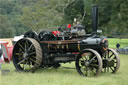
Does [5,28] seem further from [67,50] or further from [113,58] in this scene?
[113,58]

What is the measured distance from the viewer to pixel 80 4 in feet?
101

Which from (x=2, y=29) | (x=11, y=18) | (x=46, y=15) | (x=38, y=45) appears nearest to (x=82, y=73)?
(x=38, y=45)

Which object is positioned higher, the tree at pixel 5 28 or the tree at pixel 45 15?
the tree at pixel 45 15

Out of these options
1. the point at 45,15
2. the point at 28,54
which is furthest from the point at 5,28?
the point at 28,54

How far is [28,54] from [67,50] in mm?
1448

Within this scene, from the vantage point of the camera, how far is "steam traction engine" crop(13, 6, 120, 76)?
8.36 m

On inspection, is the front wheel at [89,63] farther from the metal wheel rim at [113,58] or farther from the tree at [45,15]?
the tree at [45,15]

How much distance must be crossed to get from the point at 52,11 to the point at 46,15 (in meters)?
0.86

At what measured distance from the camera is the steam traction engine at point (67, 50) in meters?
8.36

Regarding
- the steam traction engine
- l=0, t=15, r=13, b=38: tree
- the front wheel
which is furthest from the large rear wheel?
l=0, t=15, r=13, b=38: tree

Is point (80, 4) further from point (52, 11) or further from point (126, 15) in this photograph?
point (126, 15)

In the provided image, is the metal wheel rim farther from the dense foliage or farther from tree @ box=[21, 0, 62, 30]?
Result: tree @ box=[21, 0, 62, 30]

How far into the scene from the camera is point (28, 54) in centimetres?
935

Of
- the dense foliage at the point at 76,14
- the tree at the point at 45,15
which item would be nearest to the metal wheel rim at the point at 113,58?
the dense foliage at the point at 76,14
